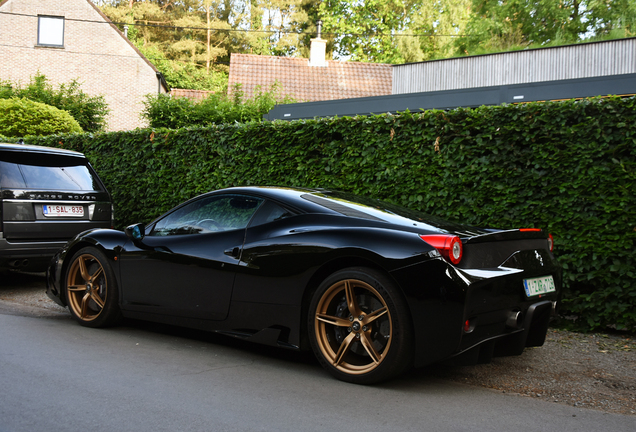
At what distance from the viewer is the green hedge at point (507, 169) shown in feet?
17.6

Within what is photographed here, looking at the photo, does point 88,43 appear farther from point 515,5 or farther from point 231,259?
point 231,259

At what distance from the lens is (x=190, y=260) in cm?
465

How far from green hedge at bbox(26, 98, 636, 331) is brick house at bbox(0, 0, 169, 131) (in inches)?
959

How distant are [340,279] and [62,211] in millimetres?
4753

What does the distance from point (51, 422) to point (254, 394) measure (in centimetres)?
114

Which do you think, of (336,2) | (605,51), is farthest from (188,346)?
(336,2)

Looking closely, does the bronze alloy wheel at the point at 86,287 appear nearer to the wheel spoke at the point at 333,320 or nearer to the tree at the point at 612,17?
the wheel spoke at the point at 333,320

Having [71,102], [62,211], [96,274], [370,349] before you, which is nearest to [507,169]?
[370,349]

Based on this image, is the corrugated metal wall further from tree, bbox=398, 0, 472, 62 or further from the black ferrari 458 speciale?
tree, bbox=398, 0, 472, 62

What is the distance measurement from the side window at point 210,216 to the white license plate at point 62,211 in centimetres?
270

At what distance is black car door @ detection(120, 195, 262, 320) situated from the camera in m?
4.47

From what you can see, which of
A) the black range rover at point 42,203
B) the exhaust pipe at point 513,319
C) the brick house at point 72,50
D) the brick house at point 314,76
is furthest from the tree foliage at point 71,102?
the exhaust pipe at point 513,319

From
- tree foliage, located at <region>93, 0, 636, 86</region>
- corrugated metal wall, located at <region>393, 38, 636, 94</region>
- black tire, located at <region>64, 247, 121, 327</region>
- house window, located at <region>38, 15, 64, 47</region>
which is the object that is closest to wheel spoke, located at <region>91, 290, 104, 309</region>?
black tire, located at <region>64, 247, 121, 327</region>

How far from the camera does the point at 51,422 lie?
3.07 metres
